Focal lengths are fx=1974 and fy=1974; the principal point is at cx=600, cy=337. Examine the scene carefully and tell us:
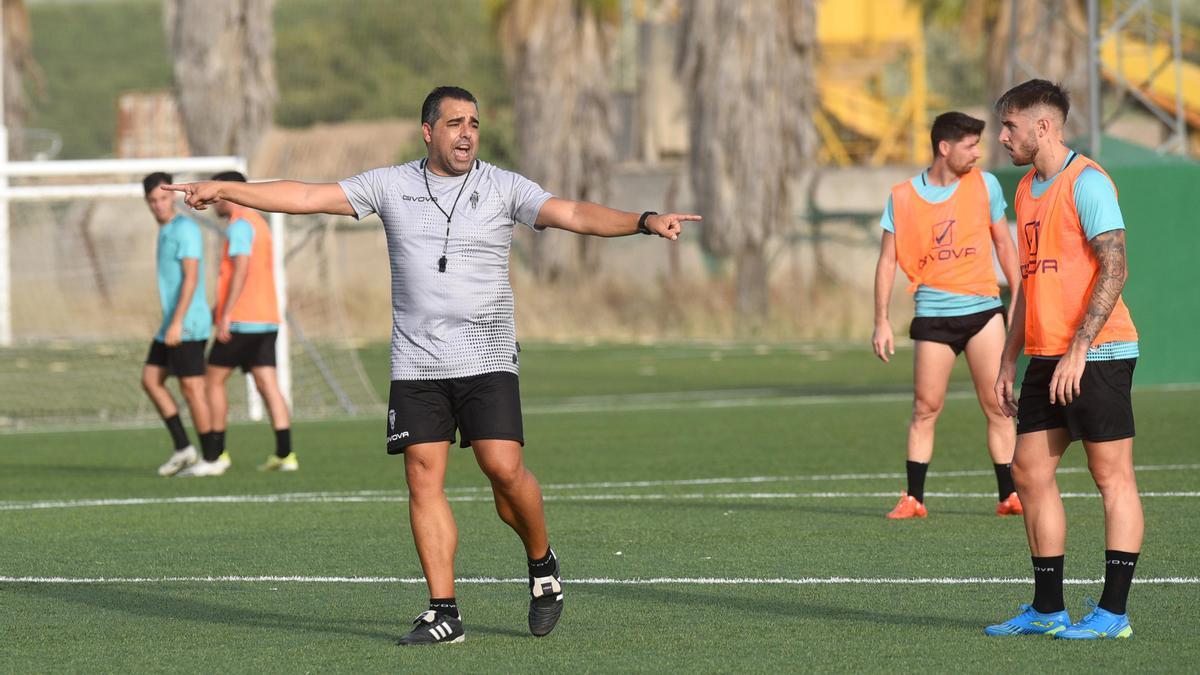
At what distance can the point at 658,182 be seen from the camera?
44.3m

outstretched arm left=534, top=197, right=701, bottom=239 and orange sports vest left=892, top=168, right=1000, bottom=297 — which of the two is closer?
outstretched arm left=534, top=197, right=701, bottom=239

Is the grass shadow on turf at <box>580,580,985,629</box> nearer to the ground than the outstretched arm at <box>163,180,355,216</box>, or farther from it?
nearer to the ground

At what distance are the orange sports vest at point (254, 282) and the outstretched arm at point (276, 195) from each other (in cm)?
672

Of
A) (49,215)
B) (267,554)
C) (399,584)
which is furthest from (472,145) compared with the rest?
(49,215)

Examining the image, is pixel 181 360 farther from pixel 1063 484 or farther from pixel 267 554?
pixel 1063 484

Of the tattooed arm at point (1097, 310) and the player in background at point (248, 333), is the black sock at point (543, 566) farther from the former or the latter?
the player in background at point (248, 333)

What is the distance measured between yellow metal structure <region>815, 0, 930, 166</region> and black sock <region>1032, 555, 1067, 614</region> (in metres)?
37.7

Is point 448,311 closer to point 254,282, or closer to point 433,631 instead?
A: point 433,631

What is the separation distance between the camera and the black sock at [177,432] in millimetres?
14781

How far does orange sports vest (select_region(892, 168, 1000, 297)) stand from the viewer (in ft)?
36.3

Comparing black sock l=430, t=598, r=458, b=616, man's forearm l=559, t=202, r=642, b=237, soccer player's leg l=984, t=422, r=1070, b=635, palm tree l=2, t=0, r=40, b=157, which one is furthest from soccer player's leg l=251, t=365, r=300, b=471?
palm tree l=2, t=0, r=40, b=157

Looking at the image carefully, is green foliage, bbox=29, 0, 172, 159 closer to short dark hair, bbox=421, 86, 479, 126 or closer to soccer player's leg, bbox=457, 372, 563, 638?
short dark hair, bbox=421, 86, 479, 126

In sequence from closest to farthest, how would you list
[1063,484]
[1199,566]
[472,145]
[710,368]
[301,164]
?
[472,145] < [1199,566] < [1063,484] < [710,368] < [301,164]

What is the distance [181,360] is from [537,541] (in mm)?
7364
